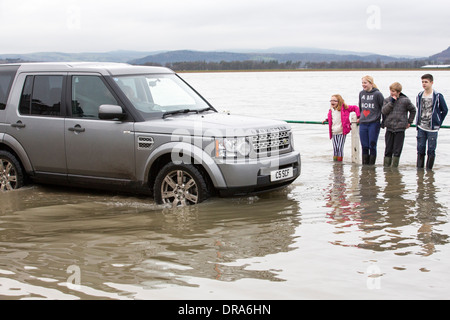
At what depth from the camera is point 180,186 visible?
307 inches

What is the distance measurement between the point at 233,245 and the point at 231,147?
5.69ft

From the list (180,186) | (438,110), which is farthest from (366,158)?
(180,186)

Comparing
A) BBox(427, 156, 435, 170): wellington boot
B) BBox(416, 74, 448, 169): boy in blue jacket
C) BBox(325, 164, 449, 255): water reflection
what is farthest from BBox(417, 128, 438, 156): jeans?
BBox(325, 164, 449, 255): water reflection

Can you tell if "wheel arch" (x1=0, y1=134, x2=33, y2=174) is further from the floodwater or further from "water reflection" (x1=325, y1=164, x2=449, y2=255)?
"water reflection" (x1=325, y1=164, x2=449, y2=255)

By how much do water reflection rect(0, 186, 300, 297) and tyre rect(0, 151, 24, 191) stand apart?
10.8 inches

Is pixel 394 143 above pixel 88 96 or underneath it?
underneath

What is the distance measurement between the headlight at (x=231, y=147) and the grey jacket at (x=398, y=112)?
15.4 ft

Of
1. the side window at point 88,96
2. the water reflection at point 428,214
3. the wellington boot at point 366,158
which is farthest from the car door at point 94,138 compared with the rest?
the wellington boot at point 366,158

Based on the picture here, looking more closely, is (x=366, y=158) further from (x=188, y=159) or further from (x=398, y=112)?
(x=188, y=159)

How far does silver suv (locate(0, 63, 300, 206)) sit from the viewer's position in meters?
7.60

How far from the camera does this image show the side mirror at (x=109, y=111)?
25.5 feet

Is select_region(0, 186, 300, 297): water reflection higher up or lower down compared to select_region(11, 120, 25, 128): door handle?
lower down

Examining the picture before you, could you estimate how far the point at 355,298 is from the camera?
460 centimetres

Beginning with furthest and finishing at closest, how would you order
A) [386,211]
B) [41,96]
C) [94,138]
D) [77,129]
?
[41,96]
[77,129]
[94,138]
[386,211]
